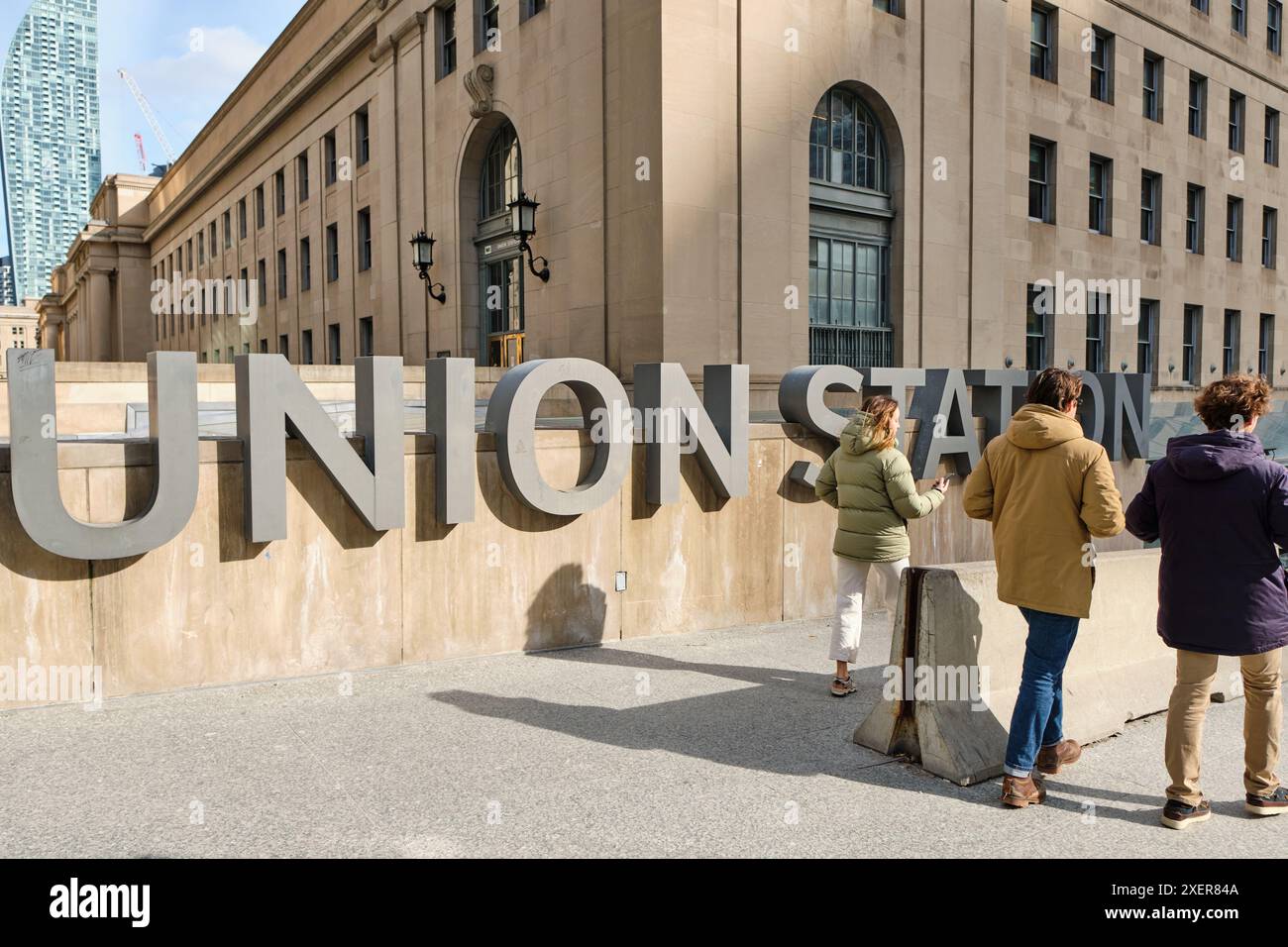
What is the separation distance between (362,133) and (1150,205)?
23.8 metres

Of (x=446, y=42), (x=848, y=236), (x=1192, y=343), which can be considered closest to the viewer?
(x=848, y=236)

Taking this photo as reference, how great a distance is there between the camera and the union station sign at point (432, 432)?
249 inches

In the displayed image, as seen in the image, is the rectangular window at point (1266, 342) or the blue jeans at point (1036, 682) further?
the rectangular window at point (1266, 342)

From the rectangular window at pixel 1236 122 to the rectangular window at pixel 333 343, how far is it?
29849mm

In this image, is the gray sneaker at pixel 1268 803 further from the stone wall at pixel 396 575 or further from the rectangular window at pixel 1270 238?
the rectangular window at pixel 1270 238

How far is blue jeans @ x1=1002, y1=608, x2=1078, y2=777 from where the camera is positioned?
16.1 feet

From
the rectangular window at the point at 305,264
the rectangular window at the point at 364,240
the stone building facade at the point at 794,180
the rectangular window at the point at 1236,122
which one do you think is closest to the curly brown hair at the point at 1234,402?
the stone building facade at the point at 794,180

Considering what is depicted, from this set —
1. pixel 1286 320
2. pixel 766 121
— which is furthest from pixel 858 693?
pixel 1286 320

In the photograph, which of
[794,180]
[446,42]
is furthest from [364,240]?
[794,180]

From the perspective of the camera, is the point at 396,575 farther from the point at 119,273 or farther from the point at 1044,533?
the point at 119,273

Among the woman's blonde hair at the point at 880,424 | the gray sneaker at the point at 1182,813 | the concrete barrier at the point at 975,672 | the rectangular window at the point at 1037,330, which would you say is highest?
the rectangular window at the point at 1037,330

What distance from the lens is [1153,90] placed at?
28.3 m

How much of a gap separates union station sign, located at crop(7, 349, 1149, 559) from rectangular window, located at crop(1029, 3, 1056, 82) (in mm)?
17586
